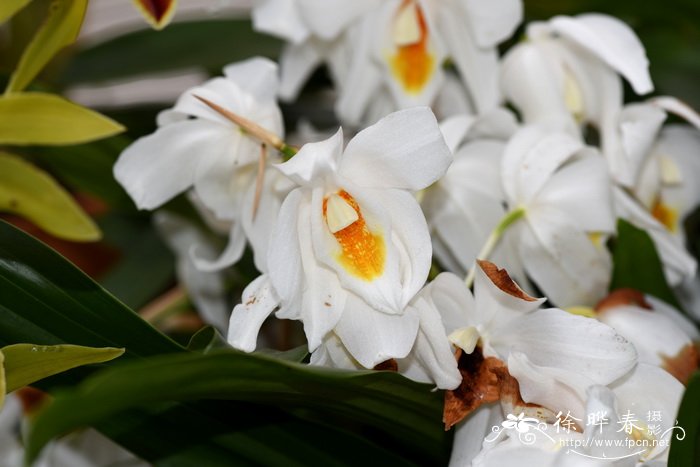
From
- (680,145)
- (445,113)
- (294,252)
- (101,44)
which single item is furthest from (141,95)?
(294,252)

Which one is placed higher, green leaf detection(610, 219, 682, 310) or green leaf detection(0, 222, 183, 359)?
green leaf detection(0, 222, 183, 359)

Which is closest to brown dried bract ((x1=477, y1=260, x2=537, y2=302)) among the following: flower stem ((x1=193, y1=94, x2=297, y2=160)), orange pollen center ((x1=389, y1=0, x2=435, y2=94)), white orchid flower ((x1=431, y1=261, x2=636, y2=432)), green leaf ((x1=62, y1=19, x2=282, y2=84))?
white orchid flower ((x1=431, y1=261, x2=636, y2=432))

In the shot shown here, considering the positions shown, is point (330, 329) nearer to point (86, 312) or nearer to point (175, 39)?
point (86, 312)

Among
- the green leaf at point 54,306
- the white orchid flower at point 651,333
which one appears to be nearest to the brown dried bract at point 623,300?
the white orchid flower at point 651,333

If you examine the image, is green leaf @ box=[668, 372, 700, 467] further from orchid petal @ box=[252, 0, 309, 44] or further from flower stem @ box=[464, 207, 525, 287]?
orchid petal @ box=[252, 0, 309, 44]

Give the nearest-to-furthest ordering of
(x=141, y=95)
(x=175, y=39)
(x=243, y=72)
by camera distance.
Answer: (x=243, y=72) → (x=175, y=39) → (x=141, y=95)

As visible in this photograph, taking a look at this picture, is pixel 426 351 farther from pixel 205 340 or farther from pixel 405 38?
pixel 405 38

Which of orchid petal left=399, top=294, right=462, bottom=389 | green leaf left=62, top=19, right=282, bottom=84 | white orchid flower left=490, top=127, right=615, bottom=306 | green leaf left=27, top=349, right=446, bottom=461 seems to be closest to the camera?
green leaf left=27, top=349, right=446, bottom=461
